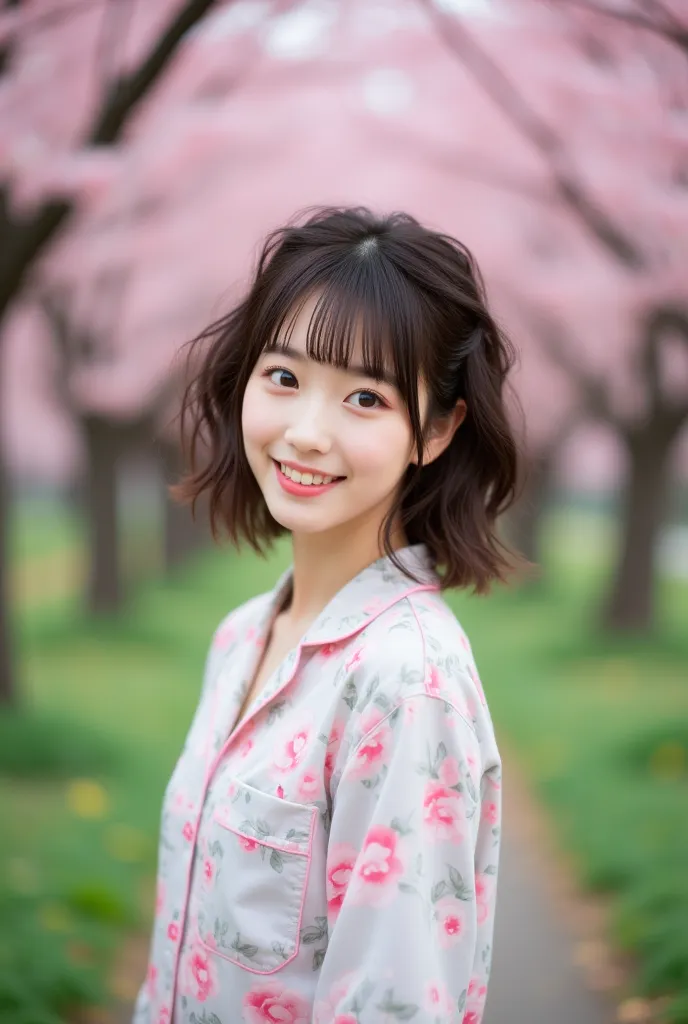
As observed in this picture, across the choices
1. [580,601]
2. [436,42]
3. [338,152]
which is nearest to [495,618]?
[580,601]

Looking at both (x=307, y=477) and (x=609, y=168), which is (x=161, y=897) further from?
(x=609, y=168)

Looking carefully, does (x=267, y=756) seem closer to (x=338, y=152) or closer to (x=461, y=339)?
(x=461, y=339)

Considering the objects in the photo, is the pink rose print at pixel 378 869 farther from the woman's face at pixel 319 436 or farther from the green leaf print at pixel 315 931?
the woman's face at pixel 319 436

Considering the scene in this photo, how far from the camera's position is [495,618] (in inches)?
400

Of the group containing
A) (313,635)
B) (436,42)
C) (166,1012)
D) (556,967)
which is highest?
(436,42)

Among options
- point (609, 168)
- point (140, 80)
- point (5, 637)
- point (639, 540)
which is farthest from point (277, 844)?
point (639, 540)

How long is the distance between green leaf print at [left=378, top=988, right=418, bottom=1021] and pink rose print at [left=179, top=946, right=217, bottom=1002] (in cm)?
38

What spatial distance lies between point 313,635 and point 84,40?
4373mm

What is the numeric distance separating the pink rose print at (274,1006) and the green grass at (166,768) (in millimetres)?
1604

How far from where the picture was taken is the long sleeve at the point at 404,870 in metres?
1.30

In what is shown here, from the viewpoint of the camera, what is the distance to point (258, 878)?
1465mm

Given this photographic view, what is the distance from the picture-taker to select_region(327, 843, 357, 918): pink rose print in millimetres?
1380

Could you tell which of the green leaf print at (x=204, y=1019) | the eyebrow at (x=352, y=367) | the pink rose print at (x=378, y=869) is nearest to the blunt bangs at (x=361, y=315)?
the eyebrow at (x=352, y=367)

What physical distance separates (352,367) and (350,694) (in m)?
0.50
